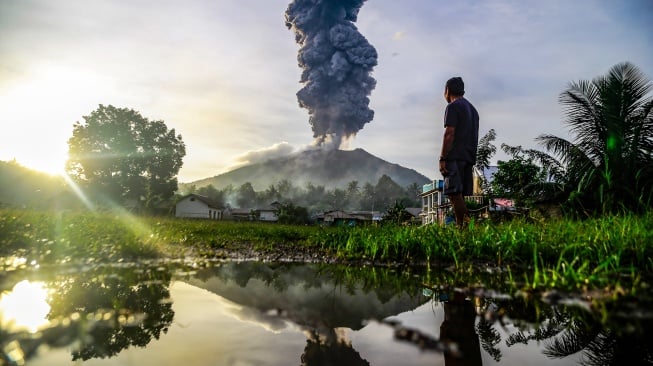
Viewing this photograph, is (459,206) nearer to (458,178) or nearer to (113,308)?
(458,178)

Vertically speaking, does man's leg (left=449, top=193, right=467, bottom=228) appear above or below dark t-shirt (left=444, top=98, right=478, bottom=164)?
below

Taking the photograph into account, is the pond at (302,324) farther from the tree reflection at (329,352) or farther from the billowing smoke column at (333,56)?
the billowing smoke column at (333,56)

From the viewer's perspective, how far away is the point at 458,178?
17.3ft

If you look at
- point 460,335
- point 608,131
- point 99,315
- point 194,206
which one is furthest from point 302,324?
point 194,206

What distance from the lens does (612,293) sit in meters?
1.83

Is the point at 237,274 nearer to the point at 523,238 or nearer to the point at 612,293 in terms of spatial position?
the point at 612,293

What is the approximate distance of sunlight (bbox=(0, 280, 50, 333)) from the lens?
4.06 feet

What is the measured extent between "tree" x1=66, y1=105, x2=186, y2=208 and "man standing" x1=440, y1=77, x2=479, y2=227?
135 ft

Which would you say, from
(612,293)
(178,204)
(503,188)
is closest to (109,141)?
(178,204)

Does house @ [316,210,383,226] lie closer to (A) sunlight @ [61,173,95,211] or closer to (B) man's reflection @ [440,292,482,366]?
(B) man's reflection @ [440,292,482,366]

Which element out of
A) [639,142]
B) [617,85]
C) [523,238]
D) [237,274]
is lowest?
[237,274]

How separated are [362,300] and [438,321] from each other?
50 centimetres

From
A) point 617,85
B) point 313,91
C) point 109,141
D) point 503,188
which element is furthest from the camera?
point 313,91

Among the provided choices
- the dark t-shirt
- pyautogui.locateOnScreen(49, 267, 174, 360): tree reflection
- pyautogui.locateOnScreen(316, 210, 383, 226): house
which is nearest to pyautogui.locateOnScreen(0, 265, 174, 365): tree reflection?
pyautogui.locateOnScreen(49, 267, 174, 360): tree reflection
